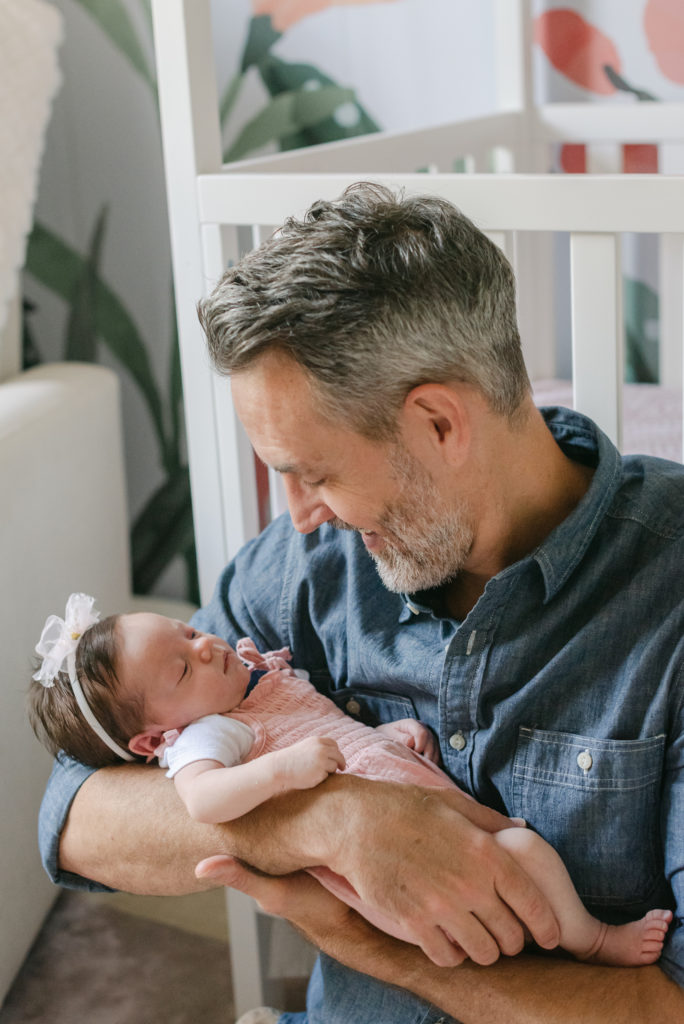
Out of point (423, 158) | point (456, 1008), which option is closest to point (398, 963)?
point (456, 1008)

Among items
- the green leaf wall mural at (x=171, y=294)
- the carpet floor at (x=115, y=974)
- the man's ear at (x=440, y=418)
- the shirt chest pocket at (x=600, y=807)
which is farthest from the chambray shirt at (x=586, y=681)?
the green leaf wall mural at (x=171, y=294)

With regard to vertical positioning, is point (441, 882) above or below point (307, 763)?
below

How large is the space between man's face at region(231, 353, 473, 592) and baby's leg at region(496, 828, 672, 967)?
268 millimetres

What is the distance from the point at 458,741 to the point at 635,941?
0.25 m

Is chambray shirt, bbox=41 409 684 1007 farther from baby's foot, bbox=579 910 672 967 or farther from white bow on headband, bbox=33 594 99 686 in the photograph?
white bow on headband, bbox=33 594 99 686

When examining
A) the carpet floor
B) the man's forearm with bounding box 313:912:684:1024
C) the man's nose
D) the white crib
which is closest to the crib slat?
the white crib

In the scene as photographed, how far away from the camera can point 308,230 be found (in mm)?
1027

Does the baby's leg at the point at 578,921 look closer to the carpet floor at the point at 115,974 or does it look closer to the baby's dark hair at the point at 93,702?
the baby's dark hair at the point at 93,702

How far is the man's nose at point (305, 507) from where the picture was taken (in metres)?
1.09

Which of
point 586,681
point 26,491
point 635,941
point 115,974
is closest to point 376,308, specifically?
point 586,681

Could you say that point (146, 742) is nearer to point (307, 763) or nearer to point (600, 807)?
point (307, 763)

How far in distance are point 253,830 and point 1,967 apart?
0.71 meters

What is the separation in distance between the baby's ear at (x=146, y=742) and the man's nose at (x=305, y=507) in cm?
28

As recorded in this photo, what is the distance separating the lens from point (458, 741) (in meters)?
1.12
